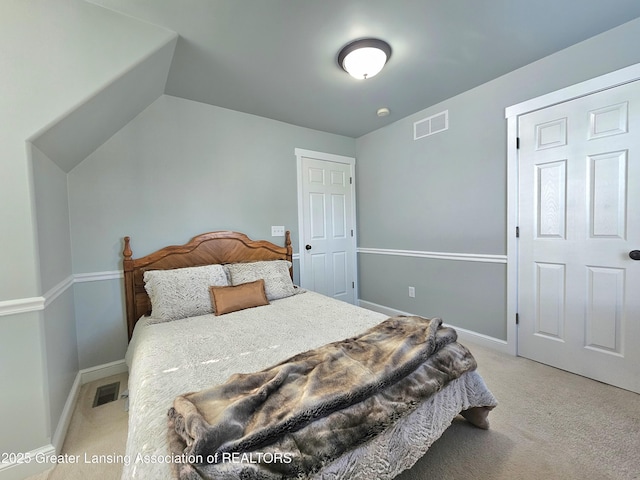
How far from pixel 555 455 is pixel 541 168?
6.63 ft

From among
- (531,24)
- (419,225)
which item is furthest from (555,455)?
(531,24)

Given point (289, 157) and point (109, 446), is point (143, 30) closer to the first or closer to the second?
point (289, 157)

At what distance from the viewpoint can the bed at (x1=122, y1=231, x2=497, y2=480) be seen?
889 mm

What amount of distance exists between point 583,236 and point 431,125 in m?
1.73

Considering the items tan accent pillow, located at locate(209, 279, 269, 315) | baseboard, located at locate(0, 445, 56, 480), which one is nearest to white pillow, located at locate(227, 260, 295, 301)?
tan accent pillow, located at locate(209, 279, 269, 315)

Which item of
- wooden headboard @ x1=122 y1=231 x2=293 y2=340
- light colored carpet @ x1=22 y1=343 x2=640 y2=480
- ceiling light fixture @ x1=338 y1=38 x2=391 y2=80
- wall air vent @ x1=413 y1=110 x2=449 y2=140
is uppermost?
ceiling light fixture @ x1=338 y1=38 x2=391 y2=80

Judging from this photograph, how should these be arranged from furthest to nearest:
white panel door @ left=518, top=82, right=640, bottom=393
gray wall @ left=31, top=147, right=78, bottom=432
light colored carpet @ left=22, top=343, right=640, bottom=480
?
white panel door @ left=518, top=82, right=640, bottom=393
gray wall @ left=31, top=147, right=78, bottom=432
light colored carpet @ left=22, top=343, right=640, bottom=480

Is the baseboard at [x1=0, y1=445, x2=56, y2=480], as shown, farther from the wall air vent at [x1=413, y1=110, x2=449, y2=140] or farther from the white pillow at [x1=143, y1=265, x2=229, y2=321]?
the wall air vent at [x1=413, y1=110, x2=449, y2=140]

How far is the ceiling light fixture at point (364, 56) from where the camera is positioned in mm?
1898

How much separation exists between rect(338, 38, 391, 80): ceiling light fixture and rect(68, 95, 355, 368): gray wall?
1.42 metres

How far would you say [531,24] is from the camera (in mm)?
1797

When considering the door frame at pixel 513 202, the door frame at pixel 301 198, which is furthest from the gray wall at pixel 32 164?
the door frame at pixel 513 202

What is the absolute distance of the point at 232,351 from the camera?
1.50 m

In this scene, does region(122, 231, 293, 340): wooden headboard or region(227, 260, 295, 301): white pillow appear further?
region(227, 260, 295, 301): white pillow
